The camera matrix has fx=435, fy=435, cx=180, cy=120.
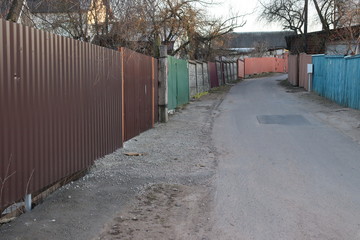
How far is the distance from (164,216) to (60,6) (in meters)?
8.73

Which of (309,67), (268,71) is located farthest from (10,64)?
(268,71)

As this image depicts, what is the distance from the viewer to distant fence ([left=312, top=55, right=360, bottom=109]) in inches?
633

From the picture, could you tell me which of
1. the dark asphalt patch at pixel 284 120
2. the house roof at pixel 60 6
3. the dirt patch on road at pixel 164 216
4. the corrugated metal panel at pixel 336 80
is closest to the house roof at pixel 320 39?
the corrugated metal panel at pixel 336 80

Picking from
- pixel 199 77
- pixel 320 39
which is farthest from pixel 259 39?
pixel 199 77

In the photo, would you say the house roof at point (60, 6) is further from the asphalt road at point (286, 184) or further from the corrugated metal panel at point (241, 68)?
the corrugated metal panel at point (241, 68)

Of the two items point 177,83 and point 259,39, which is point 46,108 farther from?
point 259,39

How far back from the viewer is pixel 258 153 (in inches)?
345

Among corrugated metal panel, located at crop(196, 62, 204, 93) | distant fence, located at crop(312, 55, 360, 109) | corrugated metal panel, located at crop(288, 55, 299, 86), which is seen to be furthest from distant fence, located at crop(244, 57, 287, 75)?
distant fence, located at crop(312, 55, 360, 109)

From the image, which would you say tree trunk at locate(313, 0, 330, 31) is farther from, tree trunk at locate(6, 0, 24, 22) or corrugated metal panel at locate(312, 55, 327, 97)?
tree trunk at locate(6, 0, 24, 22)

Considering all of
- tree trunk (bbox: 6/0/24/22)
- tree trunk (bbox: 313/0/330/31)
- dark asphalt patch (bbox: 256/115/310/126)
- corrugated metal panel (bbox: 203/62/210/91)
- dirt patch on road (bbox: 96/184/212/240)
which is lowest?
dark asphalt patch (bbox: 256/115/310/126)

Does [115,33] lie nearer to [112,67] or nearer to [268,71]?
[112,67]

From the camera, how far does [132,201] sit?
18.1ft

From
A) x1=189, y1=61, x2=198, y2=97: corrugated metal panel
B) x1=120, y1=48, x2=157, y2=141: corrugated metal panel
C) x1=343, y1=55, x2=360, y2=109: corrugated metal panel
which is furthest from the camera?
x1=189, y1=61, x2=198, y2=97: corrugated metal panel

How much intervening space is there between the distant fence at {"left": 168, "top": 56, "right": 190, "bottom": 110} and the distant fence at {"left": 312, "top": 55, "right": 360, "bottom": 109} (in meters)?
6.64
